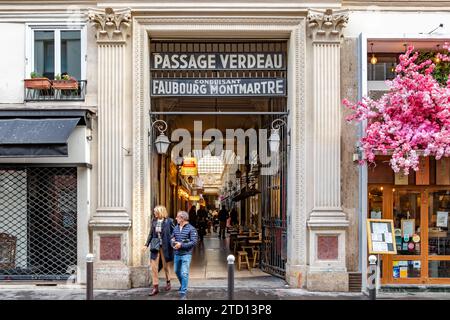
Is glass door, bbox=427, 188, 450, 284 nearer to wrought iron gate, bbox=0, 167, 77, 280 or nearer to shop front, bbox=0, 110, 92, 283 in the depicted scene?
shop front, bbox=0, 110, 92, 283

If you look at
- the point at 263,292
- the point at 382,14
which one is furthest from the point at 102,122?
the point at 382,14

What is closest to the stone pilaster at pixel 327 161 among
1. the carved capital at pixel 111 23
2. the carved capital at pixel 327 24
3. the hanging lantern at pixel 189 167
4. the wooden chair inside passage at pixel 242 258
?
the carved capital at pixel 327 24

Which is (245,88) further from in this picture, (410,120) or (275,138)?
(410,120)

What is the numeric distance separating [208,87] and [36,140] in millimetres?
3934

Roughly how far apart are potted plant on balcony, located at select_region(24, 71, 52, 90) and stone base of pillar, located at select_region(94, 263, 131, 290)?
397 centimetres

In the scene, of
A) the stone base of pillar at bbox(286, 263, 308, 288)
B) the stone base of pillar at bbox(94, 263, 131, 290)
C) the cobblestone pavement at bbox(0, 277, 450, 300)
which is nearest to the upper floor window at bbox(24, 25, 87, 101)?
the stone base of pillar at bbox(94, 263, 131, 290)

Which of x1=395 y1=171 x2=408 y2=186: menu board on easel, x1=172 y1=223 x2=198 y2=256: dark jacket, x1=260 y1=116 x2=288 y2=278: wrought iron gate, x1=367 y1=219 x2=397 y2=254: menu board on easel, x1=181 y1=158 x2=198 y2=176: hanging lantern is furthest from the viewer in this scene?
x1=181 y1=158 x2=198 y2=176: hanging lantern

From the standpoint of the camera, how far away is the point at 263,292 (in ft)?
38.7

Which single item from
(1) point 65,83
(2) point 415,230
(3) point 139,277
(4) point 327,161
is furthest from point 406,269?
(1) point 65,83

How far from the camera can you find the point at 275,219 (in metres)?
13.9

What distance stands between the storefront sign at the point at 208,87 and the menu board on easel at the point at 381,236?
3.80 meters

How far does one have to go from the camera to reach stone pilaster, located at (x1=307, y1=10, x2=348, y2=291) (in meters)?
11.9
